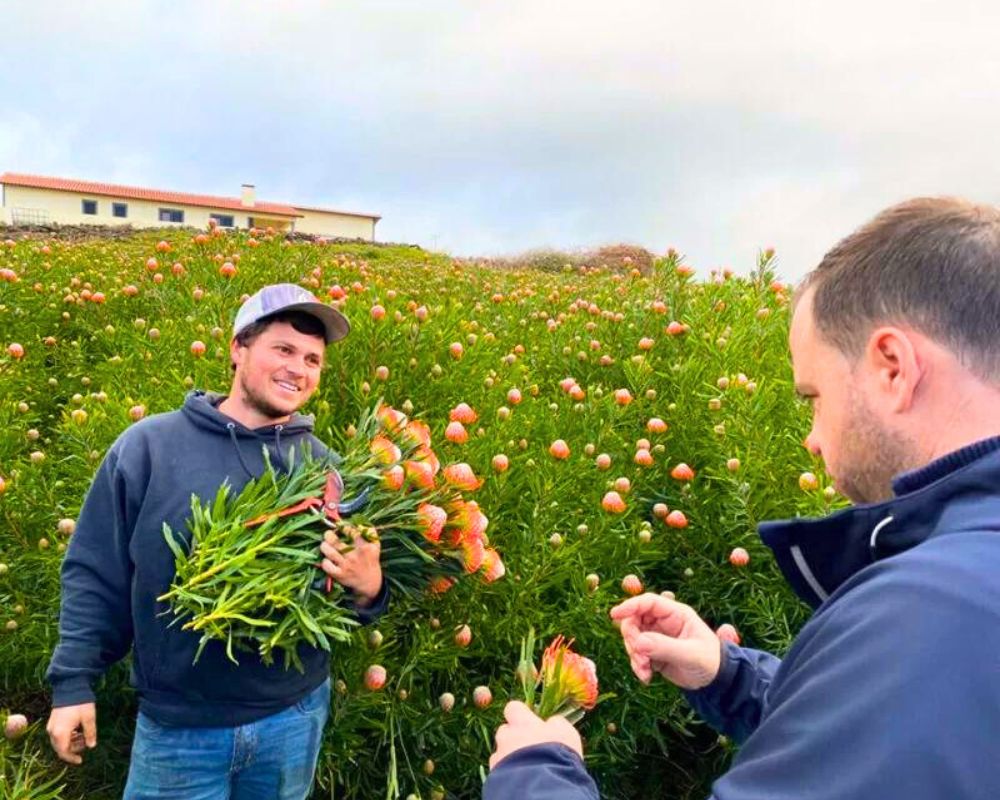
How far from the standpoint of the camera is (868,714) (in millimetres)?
813

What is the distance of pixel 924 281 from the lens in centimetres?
109

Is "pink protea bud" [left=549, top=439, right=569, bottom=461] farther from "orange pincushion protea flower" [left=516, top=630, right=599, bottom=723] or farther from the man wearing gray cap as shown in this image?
"orange pincushion protea flower" [left=516, top=630, right=599, bottom=723]

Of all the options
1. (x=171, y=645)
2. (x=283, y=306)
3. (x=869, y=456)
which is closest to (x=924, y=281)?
(x=869, y=456)

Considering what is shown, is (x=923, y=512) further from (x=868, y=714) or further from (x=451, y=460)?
(x=451, y=460)

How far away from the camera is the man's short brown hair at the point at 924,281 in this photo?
1.04 meters

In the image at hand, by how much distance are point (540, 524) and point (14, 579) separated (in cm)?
205

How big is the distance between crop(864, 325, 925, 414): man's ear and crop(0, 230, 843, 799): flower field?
1838 millimetres

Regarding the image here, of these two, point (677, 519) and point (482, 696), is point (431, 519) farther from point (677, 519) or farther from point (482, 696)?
point (677, 519)

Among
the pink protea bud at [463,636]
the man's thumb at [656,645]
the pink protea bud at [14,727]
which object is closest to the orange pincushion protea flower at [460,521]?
the man's thumb at [656,645]

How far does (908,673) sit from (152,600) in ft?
6.59

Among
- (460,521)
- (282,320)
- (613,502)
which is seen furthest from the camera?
(613,502)

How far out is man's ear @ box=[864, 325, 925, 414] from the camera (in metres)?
1.06

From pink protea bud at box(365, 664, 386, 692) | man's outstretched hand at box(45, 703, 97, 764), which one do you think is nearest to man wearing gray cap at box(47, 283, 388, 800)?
man's outstretched hand at box(45, 703, 97, 764)

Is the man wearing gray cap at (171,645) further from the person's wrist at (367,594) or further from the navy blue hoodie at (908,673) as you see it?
the navy blue hoodie at (908,673)
